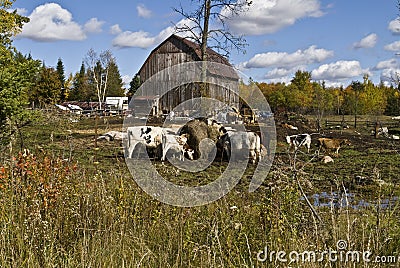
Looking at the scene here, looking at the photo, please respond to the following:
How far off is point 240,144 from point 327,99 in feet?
134

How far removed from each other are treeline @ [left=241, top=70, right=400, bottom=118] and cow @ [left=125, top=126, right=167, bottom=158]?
589 inches

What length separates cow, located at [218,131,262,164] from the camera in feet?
48.8

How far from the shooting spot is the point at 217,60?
30.2 meters

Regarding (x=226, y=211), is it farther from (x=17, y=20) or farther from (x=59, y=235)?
(x=17, y=20)

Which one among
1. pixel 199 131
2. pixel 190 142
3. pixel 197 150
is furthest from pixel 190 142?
pixel 199 131

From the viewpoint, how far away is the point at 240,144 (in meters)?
15.0

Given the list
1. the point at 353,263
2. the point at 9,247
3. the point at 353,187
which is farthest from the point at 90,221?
the point at 353,187

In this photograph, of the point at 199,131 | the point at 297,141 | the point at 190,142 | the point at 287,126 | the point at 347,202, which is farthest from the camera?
the point at 287,126

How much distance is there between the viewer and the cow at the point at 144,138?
1499cm

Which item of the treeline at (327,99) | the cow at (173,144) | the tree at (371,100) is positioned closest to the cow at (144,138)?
the cow at (173,144)

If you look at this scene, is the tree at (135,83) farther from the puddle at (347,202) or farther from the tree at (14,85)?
the puddle at (347,202)

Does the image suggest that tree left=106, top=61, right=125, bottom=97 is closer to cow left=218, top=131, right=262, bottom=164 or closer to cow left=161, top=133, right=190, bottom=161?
cow left=218, top=131, right=262, bottom=164

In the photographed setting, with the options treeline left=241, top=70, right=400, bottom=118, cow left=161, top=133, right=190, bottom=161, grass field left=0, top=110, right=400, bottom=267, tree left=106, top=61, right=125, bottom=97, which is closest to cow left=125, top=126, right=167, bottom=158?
cow left=161, top=133, right=190, bottom=161

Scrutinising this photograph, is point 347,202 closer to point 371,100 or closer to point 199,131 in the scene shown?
point 199,131
